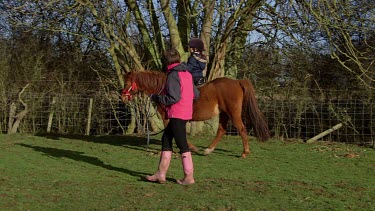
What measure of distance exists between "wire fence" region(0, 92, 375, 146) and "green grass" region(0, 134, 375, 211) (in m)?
1.57

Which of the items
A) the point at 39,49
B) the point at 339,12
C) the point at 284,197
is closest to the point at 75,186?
the point at 284,197

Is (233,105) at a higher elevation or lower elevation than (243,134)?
higher

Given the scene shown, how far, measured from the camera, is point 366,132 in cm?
1220

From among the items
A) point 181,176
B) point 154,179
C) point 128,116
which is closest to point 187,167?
point 154,179

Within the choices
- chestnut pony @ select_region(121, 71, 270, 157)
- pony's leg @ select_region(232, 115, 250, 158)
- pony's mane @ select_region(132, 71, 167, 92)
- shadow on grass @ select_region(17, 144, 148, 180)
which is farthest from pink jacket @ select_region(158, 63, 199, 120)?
pony's leg @ select_region(232, 115, 250, 158)

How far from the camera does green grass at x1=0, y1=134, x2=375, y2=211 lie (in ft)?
18.7

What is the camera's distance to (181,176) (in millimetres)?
7297

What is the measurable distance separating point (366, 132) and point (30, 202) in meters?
8.84

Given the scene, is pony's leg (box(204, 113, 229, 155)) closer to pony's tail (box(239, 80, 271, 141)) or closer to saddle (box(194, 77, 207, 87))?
pony's tail (box(239, 80, 271, 141))

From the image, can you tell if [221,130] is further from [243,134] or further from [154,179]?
[154,179]

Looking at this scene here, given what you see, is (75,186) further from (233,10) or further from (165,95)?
(233,10)

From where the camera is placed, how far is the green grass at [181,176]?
571 cm

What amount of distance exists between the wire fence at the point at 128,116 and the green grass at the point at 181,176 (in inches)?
61.7

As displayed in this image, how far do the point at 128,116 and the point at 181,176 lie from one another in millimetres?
6565
